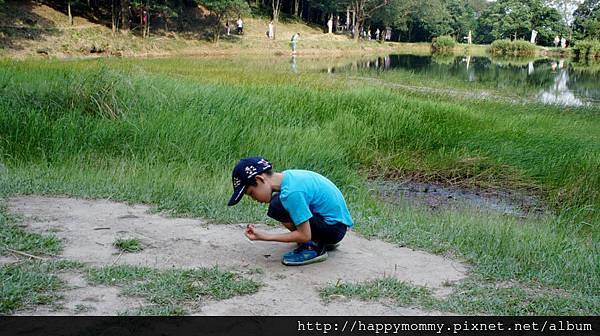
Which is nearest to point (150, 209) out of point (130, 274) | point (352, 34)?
point (130, 274)

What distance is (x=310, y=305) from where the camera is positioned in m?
3.37

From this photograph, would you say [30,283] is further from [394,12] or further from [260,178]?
[394,12]

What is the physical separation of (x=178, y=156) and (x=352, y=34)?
157ft

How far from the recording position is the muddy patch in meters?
7.53

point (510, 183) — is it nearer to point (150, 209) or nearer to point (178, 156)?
point (178, 156)

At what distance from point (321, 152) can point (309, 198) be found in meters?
4.02

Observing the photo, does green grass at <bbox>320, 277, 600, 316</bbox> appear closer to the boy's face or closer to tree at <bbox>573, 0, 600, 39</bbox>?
the boy's face

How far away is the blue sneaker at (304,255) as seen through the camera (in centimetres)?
400

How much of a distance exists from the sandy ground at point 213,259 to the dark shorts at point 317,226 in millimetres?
181

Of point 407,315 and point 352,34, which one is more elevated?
point 352,34

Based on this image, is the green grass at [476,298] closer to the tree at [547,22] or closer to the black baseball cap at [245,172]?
the black baseball cap at [245,172]

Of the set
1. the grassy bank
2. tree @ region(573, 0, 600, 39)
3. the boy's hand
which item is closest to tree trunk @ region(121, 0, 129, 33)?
the grassy bank

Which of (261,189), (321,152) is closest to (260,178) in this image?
(261,189)

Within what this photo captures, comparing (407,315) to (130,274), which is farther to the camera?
(130,274)
